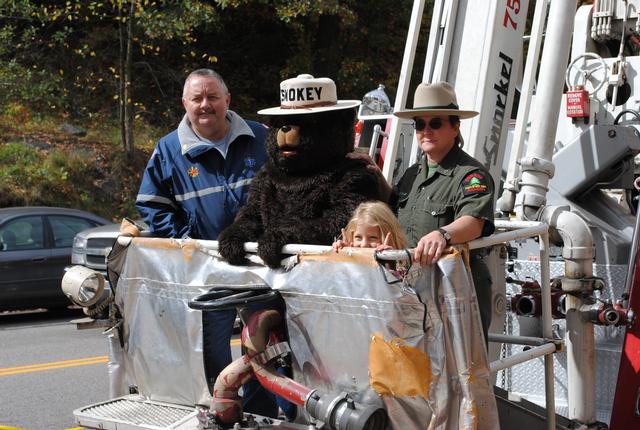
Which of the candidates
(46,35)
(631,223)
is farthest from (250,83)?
(631,223)

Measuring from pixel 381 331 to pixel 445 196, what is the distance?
907 mm

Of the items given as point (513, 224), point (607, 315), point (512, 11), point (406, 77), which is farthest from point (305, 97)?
point (607, 315)

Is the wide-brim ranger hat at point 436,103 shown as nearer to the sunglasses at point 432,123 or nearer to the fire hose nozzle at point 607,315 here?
the sunglasses at point 432,123

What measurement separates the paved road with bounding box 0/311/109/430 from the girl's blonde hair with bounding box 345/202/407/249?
3925 mm

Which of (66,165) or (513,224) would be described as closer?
(513,224)

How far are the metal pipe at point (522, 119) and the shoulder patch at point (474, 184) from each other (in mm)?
1105

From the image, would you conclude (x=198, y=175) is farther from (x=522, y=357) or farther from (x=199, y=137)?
(x=522, y=357)

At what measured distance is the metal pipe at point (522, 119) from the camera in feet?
17.0

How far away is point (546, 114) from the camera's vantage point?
193 inches

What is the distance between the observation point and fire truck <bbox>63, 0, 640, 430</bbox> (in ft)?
11.5

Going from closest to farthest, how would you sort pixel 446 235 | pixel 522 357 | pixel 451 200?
1. pixel 446 235
2. pixel 522 357
3. pixel 451 200

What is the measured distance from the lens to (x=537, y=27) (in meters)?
5.46

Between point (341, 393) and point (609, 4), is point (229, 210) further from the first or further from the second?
point (609, 4)

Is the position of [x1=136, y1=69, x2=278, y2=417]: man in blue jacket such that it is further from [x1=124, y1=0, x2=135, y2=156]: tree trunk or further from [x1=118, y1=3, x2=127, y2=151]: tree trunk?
[x1=118, y1=3, x2=127, y2=151]: tree trunk
